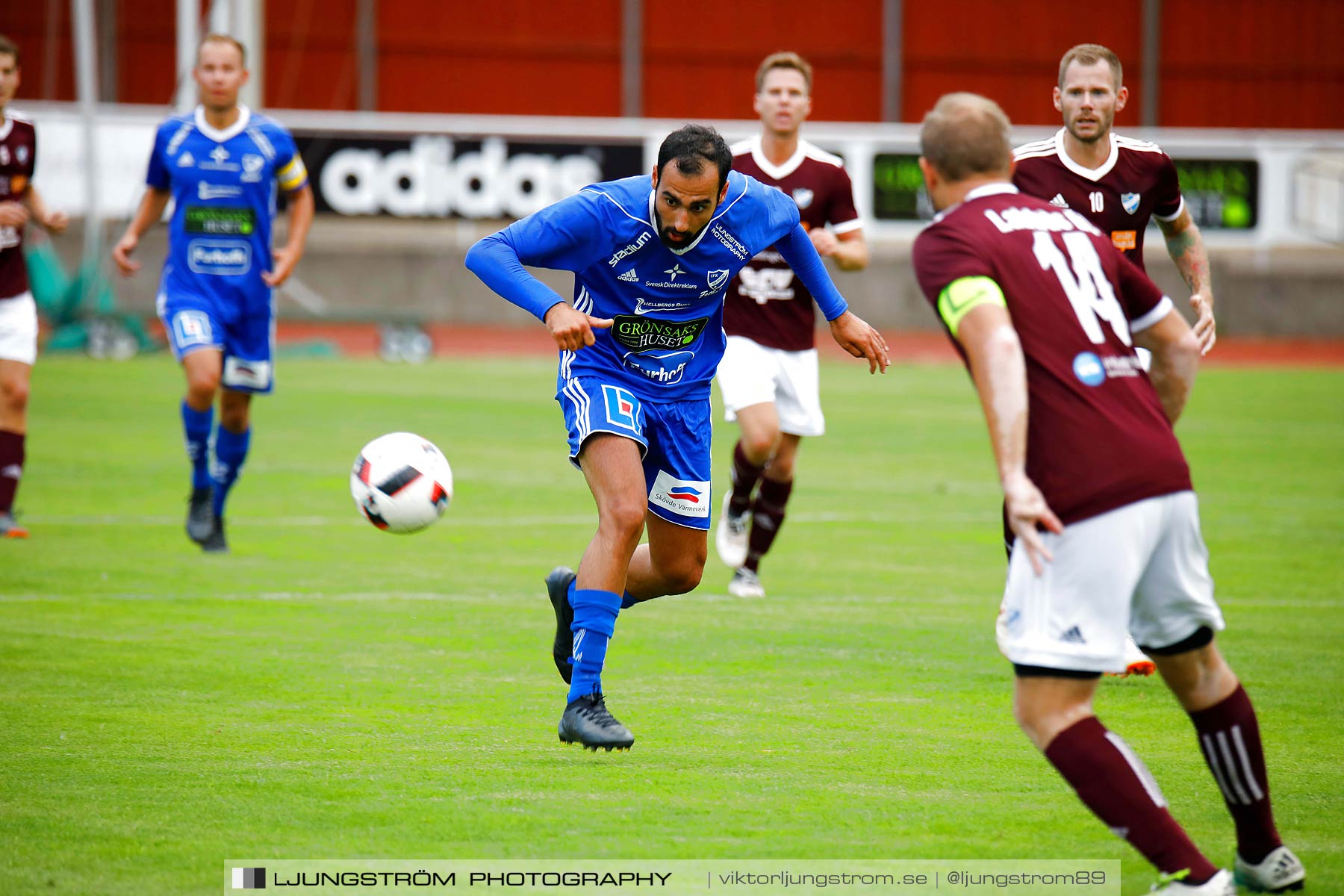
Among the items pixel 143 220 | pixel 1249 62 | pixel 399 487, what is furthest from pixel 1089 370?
pixel 1249 62

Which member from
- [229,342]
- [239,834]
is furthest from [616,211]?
[229,342]

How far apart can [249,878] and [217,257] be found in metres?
Answer: 6.06

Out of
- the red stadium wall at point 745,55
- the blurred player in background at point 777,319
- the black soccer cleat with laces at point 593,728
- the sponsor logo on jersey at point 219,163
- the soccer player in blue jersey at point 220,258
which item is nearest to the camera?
the black soccer cleat with laces at point 593,728

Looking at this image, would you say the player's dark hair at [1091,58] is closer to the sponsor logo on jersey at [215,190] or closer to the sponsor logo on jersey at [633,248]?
the sponsor logo on jersey at [633,248]

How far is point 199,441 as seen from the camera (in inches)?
382

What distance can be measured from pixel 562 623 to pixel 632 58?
3313 cm

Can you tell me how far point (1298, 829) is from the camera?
4777 millimetres

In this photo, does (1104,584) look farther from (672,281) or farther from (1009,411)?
(672,281)

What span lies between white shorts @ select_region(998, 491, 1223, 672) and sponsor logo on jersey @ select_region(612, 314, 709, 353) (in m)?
2.14

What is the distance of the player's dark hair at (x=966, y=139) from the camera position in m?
4.12

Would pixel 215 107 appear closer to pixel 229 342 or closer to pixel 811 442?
pixel 229 342

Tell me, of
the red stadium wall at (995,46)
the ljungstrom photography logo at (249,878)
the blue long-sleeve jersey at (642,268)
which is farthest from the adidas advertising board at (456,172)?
the ljungstrom photography logo at (249,878)

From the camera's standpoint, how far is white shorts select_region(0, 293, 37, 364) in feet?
32.7

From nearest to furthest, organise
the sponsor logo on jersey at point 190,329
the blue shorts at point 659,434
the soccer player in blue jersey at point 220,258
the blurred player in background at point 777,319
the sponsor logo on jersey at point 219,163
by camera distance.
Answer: the blue shorts at point 659,434 → the blurred player in background at point 777,319 → the sponsor logo on jersey at point 190,329 → the soccer player in blue jersey at point 220,258 → the sponsor logo on jersey at point 219,163
